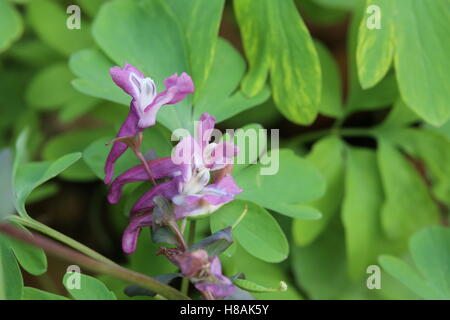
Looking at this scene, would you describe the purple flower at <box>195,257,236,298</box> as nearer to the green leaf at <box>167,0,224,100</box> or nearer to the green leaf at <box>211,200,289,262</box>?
the green leaf at <box>211,200,289,262</box>

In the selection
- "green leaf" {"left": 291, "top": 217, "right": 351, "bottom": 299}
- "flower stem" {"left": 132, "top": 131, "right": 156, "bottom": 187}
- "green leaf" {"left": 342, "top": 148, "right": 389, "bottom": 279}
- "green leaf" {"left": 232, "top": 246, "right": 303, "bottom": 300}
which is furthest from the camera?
"green leaf" {"left": 291, "top": 217, "right": 351, "bottom": 299}

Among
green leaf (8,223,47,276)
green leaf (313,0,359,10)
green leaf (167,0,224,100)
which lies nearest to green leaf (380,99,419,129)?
green leaf (313,0,359,10)

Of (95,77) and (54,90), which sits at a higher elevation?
(95,77)

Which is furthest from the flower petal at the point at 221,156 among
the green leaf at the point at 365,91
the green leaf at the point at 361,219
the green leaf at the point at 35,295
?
the green leaf at the point at 365,91

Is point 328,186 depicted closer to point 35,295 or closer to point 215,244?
point 215,244

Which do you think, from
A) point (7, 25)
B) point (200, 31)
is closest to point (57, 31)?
point (7, 25)

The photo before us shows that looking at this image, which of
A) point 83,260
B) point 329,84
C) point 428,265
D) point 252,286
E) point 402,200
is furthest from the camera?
point 329,84

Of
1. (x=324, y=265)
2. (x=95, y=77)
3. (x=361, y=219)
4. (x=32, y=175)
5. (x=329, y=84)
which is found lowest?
(x=324, y=265)
